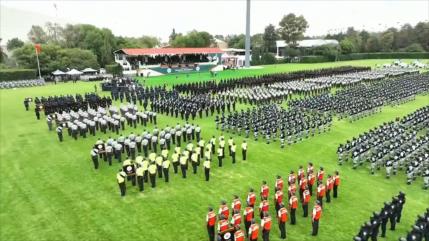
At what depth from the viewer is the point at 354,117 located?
68.7 ft

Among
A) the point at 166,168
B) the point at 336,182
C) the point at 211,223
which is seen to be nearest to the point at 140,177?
the point at 166,168

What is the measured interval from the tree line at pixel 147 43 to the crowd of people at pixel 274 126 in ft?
132

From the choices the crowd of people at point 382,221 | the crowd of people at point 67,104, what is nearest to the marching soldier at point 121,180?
the crowd of people at point 382,221

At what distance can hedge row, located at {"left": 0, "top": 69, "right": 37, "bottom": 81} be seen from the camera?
45656 millimetres

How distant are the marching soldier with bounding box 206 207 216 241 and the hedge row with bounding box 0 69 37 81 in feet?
153

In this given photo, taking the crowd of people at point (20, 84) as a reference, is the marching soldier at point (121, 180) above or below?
below

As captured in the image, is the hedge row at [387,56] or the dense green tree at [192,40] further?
the dense green tree at [192,40]

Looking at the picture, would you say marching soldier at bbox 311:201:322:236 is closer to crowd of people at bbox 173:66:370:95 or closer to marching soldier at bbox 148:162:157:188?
marching soldier at bbox 148:162:157:188

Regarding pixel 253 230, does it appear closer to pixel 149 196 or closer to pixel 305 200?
pixel 305 200

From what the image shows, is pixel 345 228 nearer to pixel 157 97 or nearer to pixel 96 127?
pixel 96 127

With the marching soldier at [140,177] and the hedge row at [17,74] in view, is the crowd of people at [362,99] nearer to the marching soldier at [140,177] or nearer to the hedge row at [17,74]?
the marching soldier at [140,177]

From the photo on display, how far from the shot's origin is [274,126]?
58.0 ft

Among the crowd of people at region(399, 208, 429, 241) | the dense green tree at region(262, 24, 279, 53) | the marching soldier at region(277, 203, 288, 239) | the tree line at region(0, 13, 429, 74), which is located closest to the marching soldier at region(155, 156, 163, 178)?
the marching soldier at region(277, 203, 288, 239)

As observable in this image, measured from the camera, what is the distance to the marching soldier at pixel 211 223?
8172mm
